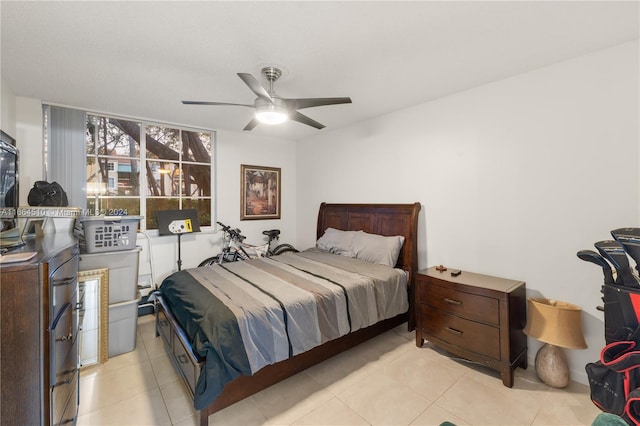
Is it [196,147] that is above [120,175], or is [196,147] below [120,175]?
above

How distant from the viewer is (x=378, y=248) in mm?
3398

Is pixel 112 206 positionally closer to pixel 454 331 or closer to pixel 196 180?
pixel 196 180

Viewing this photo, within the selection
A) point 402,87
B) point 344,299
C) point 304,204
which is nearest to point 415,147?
point 402,87

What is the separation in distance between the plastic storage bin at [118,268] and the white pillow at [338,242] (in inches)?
90.9

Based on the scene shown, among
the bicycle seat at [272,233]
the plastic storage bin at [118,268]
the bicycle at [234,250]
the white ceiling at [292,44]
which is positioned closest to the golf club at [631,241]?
the white ceiling at [292,44]

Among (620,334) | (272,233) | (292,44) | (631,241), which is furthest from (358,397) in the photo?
(272,233)

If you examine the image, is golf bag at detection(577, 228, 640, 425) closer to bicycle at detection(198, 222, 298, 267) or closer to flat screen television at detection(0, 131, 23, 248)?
flat screen television at detection(0, 131, 23, 248)

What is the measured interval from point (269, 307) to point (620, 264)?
209cm

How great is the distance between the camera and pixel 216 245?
4.42 meters

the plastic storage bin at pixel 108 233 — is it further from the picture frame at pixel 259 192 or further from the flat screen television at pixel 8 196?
the picture frame at pixel 259 192

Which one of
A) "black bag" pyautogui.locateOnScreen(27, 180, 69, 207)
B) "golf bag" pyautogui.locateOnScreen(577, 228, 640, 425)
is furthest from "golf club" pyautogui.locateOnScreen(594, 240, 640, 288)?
"black bag" pyautogui.locateOnScreen(27, 180, 69, 207)

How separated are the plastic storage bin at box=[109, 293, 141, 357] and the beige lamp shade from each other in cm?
371

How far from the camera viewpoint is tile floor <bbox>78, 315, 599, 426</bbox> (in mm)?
1908

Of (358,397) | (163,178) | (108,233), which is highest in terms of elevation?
(163,178)
